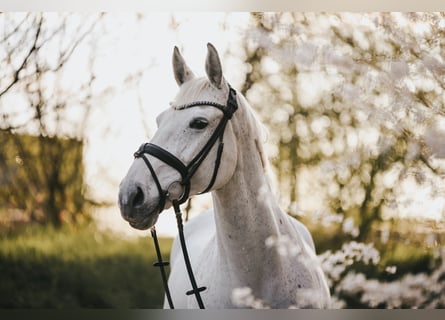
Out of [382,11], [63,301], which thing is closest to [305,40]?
[382,11]

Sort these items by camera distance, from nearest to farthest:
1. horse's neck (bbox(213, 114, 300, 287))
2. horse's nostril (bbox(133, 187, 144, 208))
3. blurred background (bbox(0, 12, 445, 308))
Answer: horse's nostril (bbox(133, 187, 144, 208))
horse's neck (bbox(213, 114, 300, 287))
blurred background (bbox(0, 12, 445, 308))

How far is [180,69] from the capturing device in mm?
2221

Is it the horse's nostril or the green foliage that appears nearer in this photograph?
the horse's nostril

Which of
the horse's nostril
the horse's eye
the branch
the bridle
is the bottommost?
the horse's nostril

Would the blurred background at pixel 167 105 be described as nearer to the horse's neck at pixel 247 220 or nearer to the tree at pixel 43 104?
the tree at pixel 43 104

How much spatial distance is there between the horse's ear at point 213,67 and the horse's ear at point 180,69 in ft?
0.40

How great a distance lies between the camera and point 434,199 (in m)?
3.03

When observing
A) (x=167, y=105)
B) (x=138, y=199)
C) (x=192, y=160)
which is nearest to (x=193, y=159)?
(x=192, y=160)

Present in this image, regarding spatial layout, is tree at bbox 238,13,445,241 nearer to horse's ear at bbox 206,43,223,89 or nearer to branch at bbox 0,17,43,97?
horse's ear at bbox 206,43,223,89

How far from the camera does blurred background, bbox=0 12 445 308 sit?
304cm

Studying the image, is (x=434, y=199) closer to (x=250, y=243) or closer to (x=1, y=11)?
(x=250, y=243)

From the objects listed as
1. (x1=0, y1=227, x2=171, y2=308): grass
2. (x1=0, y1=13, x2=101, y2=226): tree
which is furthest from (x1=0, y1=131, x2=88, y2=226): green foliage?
(x1=0, y1=227, x2=171, y2=308): grass

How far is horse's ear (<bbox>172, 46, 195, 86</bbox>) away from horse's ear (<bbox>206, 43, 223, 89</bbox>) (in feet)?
0.40

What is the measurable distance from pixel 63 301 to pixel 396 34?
2189 mm
